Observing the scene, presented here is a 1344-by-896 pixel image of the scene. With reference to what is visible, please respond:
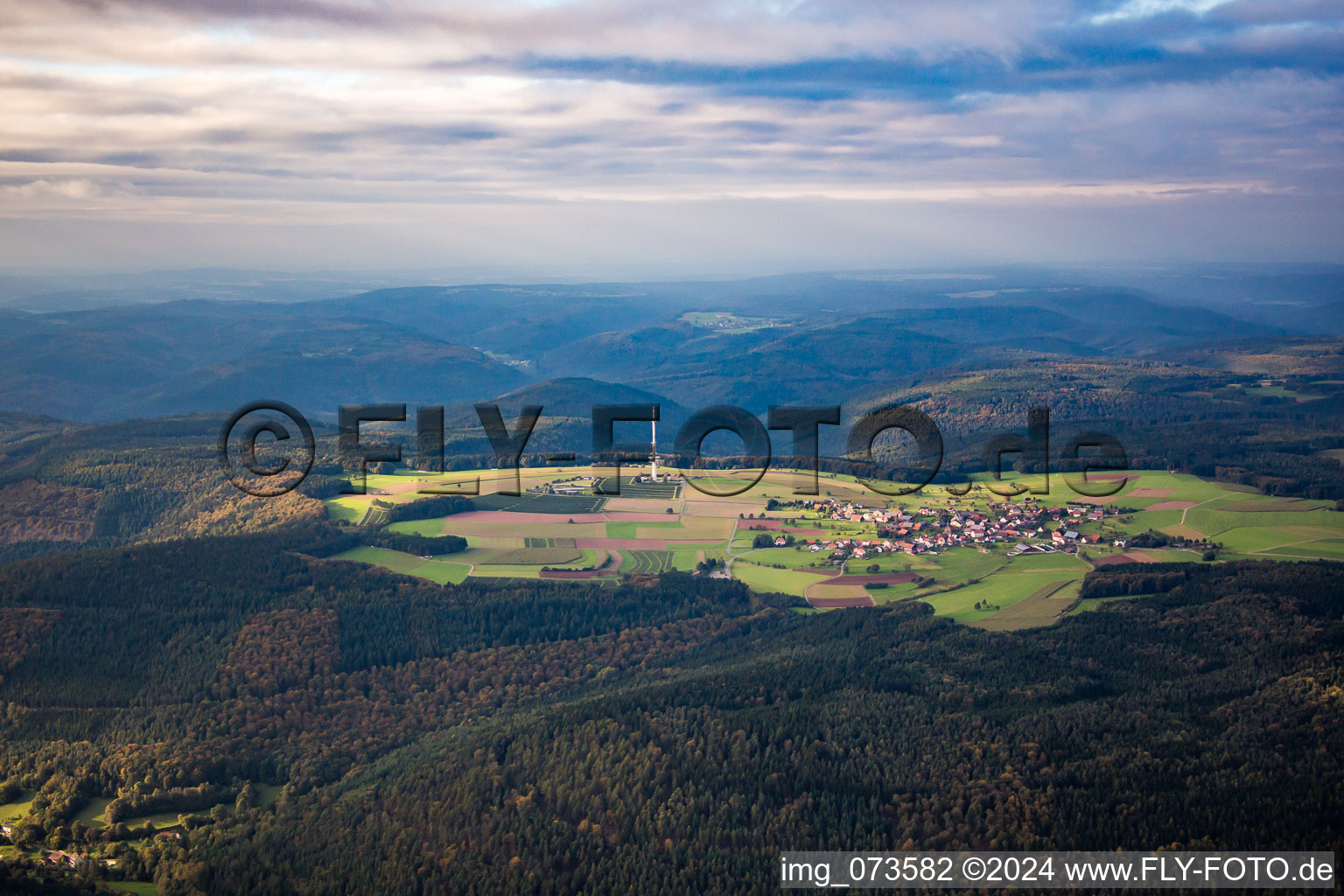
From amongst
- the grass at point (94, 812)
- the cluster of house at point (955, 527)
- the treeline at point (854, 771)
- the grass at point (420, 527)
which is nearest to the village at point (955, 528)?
the cluster of house at point (955, 527)

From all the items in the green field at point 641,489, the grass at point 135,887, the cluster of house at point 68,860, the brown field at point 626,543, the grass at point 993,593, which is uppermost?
the green field at point 641,489

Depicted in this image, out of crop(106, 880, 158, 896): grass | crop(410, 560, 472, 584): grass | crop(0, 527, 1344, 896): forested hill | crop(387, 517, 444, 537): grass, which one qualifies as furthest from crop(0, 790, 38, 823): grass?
crop(387, 517, 444, 537): grass

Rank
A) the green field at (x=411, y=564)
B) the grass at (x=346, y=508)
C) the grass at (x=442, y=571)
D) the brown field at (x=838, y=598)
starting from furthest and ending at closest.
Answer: the grass at (x=346, y=508), the green field at (x=411, y=564), the grass at (x=442, y=571), the brown field at (x=838, y=598)

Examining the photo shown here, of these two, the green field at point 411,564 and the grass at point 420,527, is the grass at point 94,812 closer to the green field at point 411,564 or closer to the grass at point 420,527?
the green field at point 411,564

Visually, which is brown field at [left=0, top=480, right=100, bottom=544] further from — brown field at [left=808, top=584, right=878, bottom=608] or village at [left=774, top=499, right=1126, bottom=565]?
brown field at [left=808, top=584, right=878, bottom=608]

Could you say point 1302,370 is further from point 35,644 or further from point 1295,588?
point 35,644

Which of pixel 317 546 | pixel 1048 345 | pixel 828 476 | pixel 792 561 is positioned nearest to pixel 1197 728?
pixel 792 561

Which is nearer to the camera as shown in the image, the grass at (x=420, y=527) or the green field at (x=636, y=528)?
the green field at (x=636, y=528)
